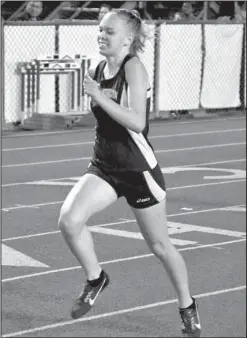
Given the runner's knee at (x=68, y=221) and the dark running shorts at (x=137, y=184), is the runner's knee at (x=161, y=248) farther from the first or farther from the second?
the runner's knee at (x=68, y=221)

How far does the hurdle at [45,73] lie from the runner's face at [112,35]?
2519 centimetres

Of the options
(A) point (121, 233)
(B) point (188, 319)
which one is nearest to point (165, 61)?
(A) point (121, 233)

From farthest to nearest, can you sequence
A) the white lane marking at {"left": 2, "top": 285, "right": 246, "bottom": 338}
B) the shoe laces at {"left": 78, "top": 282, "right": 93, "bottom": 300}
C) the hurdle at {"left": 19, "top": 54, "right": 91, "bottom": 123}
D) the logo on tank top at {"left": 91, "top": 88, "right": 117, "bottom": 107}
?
the hurdle at {"left": 19, "top": 54, "right": 91, "bottom": 123}, the white lane marking at {"left": 2, "top": 285, "right": 246, "bottom": 338}, the shoe laces at {"left": 78, "top": 282, "right": 93, "bottom": 300}, the logo on tank top at {"left": 91, "top": 88, "right": 117, "bottom": 107}

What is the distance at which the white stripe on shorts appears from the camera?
12.6ft

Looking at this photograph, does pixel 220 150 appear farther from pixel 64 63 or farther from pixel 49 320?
pixel 49 320

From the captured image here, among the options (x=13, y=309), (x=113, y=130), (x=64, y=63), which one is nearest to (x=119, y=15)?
(x=113, y=130)

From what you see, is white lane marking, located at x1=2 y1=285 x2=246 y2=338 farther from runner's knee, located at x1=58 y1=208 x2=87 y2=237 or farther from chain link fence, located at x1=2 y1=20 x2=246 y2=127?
runner's knee, located at x1=58 y1=208 x2=87 y2=237

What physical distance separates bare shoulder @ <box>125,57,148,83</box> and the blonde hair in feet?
0.20

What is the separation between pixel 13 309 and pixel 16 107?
337 inches

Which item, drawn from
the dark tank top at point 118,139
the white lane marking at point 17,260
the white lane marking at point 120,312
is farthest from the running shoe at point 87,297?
the white lane marking at point 17,260

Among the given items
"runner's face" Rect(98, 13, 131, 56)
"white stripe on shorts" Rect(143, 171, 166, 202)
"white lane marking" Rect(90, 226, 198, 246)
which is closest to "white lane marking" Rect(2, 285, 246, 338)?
"white lane marking" Rect(90, 226, 198, 246)

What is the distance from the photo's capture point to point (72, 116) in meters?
31.0

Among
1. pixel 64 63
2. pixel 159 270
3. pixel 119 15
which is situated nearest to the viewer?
pixel 119 15

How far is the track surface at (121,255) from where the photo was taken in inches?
883
